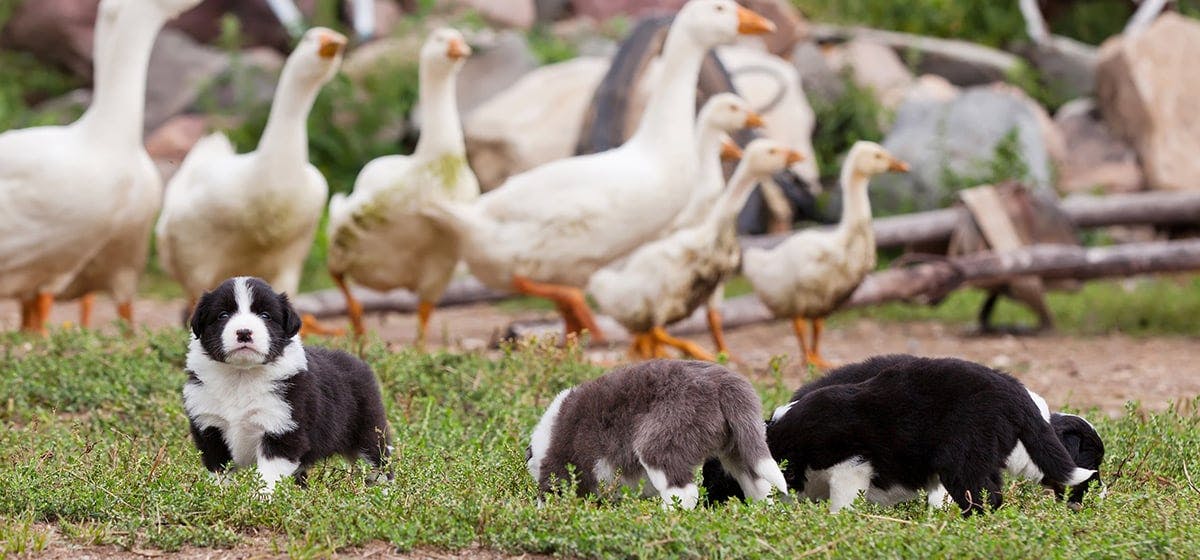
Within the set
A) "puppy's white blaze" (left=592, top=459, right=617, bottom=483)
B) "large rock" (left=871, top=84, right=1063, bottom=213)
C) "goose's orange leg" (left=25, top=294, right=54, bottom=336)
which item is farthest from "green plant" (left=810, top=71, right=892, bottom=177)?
"puppy's white blaze" (left=592, top=459, right=617, bottom=483)

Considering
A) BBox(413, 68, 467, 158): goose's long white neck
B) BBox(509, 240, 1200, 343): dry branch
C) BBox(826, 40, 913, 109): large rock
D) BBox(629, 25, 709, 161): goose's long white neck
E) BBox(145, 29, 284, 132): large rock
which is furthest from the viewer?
BBox(826, 40, 913, 109): large rock

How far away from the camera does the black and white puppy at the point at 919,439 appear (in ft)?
14.1

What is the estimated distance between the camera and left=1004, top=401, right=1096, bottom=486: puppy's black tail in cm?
433

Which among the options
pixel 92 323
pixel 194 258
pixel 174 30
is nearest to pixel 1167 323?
pixel 194 258

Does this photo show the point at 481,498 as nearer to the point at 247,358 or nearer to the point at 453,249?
the point at 247,358

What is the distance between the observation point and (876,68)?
1772 centimetres

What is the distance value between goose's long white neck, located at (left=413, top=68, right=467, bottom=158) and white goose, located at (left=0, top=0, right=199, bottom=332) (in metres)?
1.42

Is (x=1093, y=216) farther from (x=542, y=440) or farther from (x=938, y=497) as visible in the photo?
(x=542, y=440)

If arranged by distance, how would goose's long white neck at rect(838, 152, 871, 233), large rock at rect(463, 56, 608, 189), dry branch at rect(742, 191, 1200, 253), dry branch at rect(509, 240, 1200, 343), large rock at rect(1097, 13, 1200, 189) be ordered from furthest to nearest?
1. large rock at rect(1097, 13, 1200, 189)
2. large rock at rect(463, 56, 608, 189)
3. dry branch at rect(742, 191, 1200, 253)
4. dry branch at rect(509, 240, 1200, 343)
5. goose's long white neck at rect(838, 152, 871, 233)

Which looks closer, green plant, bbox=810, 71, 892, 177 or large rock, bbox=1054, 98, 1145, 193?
large rock, bbox=1054, 98, 1145, 193

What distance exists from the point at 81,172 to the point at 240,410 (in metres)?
4.15

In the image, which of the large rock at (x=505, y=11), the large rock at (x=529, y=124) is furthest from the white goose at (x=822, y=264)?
the large rock at (x=505, y=11)

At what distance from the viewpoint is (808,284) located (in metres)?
8.79

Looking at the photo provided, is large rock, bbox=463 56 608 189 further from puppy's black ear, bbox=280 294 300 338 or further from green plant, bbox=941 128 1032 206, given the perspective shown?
puppy's black ear, bbox=280 294 300 338
